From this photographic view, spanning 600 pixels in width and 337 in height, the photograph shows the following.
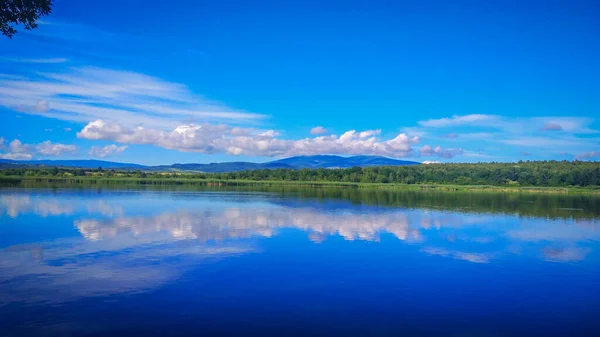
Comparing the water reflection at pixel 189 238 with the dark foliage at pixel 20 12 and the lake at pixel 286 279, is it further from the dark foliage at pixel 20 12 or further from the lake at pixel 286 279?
the dark foliage at pixel 20 12

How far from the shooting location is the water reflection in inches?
527

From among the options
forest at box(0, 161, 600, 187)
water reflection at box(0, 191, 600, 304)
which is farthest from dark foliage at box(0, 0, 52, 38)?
forest at box(0, 161, 600, 187)

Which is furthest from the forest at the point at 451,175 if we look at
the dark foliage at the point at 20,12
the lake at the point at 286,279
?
the dark foliage at the point at 20,12

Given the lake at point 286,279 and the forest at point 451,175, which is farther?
the forest at point 451,175

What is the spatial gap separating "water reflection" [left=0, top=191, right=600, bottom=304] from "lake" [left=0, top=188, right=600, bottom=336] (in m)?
0.09

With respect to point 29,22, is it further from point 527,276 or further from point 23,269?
point 527,276

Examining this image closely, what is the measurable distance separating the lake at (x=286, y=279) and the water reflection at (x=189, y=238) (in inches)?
3.5

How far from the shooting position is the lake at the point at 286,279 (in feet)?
33.1

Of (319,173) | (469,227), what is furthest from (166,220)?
(319,173)

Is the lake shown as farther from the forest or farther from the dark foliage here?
the forest

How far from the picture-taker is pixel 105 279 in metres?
13.3

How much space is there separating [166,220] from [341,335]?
2007 cm

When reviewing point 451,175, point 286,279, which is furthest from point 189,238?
point 451,175

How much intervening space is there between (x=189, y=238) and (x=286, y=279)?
822 cm
